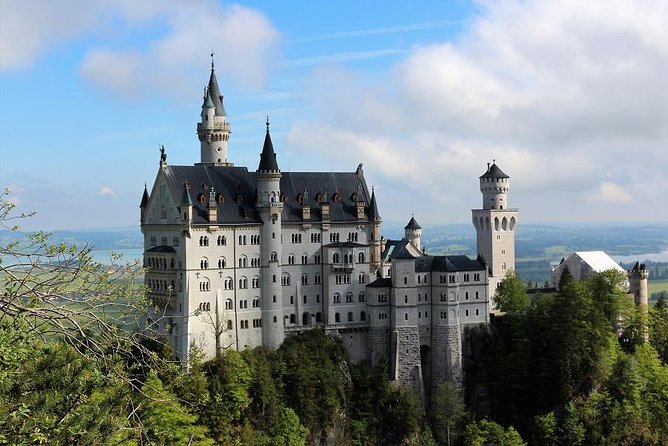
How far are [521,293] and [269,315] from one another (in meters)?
29.9

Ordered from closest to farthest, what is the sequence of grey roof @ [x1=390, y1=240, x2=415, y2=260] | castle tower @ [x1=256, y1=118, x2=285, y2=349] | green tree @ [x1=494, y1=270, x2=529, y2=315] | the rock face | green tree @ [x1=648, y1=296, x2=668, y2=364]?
castle tower @ [x1=256, y1=118, x2=285, y2=349] < grey roof @ [x1=390, y1=240, x2=415, y2=260] < the rock face < green tree @ [x1=494, y1=270, x2=529, y2=315] < green tree @ [x1=648, y1=296, x2=668, y2=364]

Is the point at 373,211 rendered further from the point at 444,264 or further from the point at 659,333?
the point at 659,333

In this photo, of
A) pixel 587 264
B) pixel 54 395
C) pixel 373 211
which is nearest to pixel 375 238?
pixel 373 211

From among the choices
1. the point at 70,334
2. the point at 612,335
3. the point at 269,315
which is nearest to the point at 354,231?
the point at 269,315

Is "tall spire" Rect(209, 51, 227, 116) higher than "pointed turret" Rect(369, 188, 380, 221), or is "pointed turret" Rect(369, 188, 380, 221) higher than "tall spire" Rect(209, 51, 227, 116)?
"tall spire" Rect(209, 51, 227, 116)

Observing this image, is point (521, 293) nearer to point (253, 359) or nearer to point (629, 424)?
point (629, 424)

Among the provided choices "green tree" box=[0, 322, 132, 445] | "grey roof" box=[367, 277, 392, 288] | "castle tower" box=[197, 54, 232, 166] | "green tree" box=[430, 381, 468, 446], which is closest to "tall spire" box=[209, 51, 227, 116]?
"castle tower" box=[197, 54, 232, 166]

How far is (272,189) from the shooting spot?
88.0m

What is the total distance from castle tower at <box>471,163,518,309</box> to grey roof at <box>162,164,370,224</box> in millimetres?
17344

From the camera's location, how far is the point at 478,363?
9688cm

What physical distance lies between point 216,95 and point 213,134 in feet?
16.1

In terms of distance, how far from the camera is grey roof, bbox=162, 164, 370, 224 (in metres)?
85.9

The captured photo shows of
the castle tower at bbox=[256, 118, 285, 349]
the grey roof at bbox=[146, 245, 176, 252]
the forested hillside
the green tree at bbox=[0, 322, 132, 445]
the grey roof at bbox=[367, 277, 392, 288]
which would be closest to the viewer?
the green tree at bbox=[0, 322, 132, 445]

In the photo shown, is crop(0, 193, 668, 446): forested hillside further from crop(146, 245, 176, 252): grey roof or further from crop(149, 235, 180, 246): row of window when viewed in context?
crop(149, 235, 180, 246): row of window
